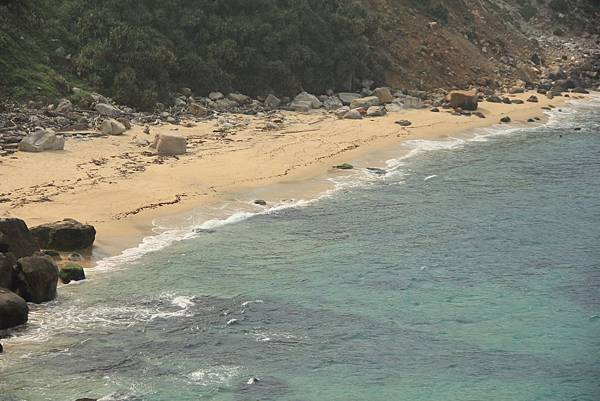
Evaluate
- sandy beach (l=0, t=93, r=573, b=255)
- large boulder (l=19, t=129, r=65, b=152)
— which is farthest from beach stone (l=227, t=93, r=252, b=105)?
large boulder (l=19, t=129, r=65, b=152)

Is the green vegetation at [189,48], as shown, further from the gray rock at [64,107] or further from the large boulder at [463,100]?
the large boulder at [463,100]

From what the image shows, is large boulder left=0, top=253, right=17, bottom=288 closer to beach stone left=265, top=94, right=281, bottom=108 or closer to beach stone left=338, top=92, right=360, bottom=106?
beach stone left=265, top=94, right=281, bottom=108

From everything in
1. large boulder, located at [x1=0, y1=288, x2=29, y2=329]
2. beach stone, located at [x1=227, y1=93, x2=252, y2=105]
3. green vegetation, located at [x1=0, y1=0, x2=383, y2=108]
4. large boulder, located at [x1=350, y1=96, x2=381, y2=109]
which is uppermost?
green vegetation, located at [x1=0, y1=0, x2=383, y2=108]

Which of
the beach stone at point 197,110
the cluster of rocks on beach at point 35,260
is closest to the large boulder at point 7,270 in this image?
the cluster of rocks on beach at point 35,260

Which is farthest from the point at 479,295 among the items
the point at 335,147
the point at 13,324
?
the point at 335,147

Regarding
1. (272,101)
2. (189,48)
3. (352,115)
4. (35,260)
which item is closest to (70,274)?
(35,260)

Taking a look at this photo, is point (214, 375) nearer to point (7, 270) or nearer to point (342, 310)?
point (342, 310)
